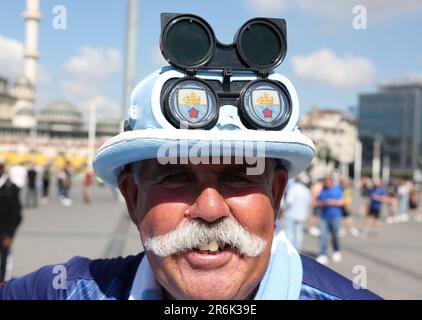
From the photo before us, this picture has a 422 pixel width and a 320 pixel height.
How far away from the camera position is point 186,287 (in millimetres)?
1407

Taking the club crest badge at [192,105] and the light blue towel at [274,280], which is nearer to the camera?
the club crest badge at [192,105]

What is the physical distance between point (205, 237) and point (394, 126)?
7187cm

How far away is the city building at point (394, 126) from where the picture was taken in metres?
63.0

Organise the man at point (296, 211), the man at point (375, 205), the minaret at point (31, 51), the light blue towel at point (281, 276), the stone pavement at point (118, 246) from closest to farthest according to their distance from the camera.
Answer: the light blue towel at point (281, 276) → the stone pavement at point (118, 246) → the man at point (296, 211) → the man at point (375, 205) → the minaret at point (31, 51)

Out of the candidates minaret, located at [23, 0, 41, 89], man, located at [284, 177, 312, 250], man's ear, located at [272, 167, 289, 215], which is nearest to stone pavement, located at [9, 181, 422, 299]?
man, located at [284, 177, 312, 250]

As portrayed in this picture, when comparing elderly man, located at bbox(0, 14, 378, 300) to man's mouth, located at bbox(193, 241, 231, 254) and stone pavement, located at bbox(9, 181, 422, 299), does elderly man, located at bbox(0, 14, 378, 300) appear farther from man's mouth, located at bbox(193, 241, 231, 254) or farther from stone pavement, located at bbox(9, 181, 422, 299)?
stone pavement, located at bbox(9, 181, 422, 299)

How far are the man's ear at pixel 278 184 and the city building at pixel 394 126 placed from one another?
5784 cm

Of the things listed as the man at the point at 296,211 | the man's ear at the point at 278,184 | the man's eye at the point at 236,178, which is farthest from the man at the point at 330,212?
the man's eye at the point at 236,178

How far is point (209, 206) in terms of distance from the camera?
1355 mm

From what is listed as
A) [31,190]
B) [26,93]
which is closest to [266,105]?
[31,190]

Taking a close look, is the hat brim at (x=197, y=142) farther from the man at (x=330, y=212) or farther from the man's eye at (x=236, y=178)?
the man at (x=330, y=212)

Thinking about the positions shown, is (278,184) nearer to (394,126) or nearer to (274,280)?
(274,280)
